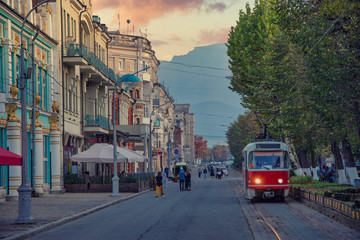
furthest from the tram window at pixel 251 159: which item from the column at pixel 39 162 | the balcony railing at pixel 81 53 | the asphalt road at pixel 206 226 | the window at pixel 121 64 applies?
the window at pixel 121 64

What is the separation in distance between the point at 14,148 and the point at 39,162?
5.02m

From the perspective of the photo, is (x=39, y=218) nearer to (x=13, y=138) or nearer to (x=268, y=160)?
(x=13, y=138)

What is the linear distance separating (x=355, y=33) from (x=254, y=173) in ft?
36.6

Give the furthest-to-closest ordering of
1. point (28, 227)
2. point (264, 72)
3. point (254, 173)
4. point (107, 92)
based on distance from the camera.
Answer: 1. point (107, 92)
2. point (264, 72)
3. point (254, 173)
4. point (28, 227)

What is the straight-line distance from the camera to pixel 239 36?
45.4m

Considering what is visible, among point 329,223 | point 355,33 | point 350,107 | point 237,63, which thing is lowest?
point 329,223

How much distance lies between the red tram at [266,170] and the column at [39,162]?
41.9 feet

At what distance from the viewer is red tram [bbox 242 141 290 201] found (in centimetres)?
2797

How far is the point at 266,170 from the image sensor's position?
1106 inches

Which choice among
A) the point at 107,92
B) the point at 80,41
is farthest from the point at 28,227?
the point at 107,92

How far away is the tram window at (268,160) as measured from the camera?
28266 millimetres

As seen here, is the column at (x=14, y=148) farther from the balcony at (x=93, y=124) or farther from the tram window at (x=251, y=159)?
the balcony at (x=93, y=124)

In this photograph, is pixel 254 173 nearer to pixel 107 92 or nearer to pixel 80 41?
pixel 80 41

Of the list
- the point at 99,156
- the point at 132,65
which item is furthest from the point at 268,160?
the point at 132,65
